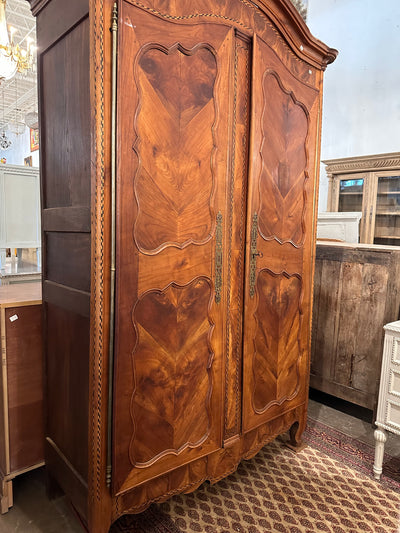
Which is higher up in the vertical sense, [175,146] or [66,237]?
[175,146]

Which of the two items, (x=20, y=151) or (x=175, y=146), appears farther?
(x=20, y=151)

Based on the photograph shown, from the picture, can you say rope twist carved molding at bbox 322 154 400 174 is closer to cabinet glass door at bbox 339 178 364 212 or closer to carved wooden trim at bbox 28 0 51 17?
cabinet glass door at bbox 339 178 364 212

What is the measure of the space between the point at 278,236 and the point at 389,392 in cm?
92

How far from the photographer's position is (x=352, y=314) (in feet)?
8.00

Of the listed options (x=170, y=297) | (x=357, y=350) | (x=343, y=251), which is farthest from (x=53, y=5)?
(x=357, y=350)

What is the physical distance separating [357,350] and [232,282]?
1.32 meters

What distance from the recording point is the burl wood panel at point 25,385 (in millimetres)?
1583

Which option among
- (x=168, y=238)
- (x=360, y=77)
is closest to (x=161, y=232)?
(x=168, y=238)

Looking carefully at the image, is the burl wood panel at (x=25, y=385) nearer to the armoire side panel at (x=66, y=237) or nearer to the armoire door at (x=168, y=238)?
the armoire side panel at (x=66, y=237)

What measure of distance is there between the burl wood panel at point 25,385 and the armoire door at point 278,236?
0.91m

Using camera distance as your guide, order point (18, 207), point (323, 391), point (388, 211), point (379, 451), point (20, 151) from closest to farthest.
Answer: point (379, 451)
point (323, 391)
point (18, 207)
point (388, 211)
point (20, 151)

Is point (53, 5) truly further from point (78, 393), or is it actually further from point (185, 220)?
point (78, 393)

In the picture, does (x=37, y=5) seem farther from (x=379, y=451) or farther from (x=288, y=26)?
(x=379, y=451)

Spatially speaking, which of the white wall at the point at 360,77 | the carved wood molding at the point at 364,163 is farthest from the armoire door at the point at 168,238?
→ the white wall at the point at 360,77
